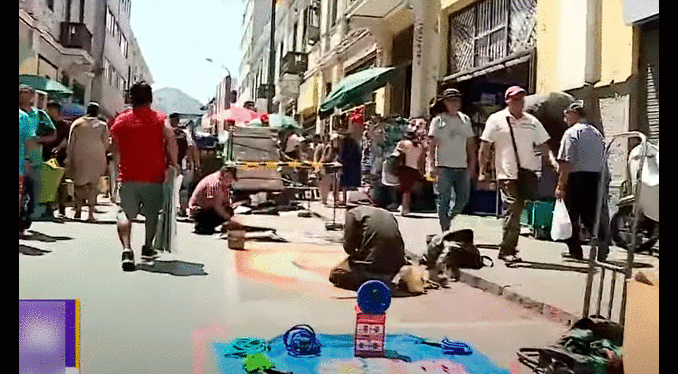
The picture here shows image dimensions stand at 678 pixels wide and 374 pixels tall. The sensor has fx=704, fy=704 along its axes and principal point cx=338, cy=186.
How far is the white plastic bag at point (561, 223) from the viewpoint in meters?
2.05

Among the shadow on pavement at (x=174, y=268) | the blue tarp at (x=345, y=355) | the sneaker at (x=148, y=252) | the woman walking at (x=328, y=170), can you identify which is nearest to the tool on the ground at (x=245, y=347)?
the blue tarp at (x=345, y=355)

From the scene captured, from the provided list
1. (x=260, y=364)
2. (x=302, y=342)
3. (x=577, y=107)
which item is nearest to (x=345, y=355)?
(x=302, y=342)

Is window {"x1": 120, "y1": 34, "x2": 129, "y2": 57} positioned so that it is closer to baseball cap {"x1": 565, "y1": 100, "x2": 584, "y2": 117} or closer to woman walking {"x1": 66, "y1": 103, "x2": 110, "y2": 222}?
woman walking {"x1": 66, "y1": 103, "x2": 110, "y2": 222}

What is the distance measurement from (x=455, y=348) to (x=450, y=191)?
17.2 inches

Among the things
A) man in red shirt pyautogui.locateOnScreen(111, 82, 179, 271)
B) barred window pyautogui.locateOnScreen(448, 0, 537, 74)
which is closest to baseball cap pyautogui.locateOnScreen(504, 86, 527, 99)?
barred window pyautogui.locateOnScreen(448, 0, 537, 74)

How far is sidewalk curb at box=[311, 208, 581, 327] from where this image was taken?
199 centimetres

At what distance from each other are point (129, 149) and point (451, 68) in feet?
3.16

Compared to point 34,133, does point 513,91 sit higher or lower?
higher

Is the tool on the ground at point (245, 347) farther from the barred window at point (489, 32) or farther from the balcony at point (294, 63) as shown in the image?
the barred window at point (489, 32)

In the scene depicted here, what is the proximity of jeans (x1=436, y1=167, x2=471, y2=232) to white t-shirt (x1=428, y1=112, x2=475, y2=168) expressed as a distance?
2 centimetres

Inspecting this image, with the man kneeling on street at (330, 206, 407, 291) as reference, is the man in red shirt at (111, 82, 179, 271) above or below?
above

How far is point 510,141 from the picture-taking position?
6.76 feet

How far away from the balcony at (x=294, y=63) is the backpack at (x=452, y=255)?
64 cm

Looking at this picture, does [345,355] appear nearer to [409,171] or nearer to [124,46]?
[409,171]
